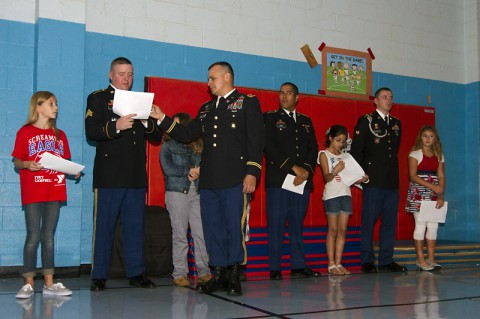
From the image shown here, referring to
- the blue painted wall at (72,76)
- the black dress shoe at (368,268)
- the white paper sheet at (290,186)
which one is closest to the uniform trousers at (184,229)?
the white paper sheet at (290,186)

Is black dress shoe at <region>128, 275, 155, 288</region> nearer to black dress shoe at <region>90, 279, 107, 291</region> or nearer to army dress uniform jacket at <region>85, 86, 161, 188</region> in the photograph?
black dress shoe at <region>90, 279, 107, 291</region>

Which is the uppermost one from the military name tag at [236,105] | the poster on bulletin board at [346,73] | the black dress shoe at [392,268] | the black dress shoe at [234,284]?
the poster on bulletin board at [346,73]

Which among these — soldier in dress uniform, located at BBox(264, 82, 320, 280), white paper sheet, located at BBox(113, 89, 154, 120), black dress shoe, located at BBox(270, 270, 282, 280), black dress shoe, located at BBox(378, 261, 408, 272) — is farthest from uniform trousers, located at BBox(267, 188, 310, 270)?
white paper sheet, located at BBox(113, 89, 154, 120)

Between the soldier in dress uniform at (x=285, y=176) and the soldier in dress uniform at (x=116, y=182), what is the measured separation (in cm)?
136

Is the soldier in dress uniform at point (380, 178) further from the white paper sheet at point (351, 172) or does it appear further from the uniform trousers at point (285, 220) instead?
the uniform trousers at point (285, 220)

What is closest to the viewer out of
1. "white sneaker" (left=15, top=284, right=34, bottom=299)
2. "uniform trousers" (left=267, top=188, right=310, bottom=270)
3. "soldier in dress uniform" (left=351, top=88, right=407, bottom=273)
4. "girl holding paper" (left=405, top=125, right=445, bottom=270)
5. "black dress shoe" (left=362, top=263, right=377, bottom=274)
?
"white sneaker" (left=15, top=284, right=34, bottom=299)

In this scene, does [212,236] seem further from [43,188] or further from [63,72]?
[63,72]

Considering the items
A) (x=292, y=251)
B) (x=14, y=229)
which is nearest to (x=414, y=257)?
(x=292, y=251)

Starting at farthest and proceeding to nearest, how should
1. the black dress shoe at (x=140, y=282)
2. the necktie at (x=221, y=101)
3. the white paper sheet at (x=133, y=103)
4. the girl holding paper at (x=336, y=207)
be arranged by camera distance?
the girl holding paper at (x=336, y=207) < the black dress shoe at (x=140, y=282) < the necktie at (x=221, y=101) < the white paper sheet at (x=133, y=103)

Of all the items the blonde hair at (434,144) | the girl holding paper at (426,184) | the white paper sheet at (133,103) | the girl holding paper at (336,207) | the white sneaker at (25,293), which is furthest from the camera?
the blonde hair at (434,144)

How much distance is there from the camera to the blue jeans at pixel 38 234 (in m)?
3.85

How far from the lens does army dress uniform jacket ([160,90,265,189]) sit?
12.6ft

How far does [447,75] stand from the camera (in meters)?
7.62

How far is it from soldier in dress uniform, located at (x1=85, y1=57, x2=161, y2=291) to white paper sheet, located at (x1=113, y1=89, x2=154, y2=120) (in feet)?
0.57
